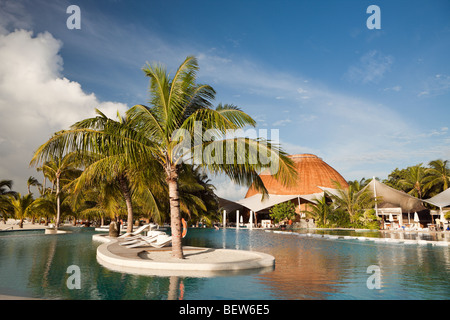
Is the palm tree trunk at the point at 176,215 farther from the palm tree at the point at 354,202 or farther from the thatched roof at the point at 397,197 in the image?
the thatched roof at the point at 397,197

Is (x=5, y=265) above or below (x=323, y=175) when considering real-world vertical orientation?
below

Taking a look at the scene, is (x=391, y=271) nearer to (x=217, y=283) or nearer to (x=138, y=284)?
(x=217, y=283)

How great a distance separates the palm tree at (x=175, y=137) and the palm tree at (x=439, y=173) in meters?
44.7

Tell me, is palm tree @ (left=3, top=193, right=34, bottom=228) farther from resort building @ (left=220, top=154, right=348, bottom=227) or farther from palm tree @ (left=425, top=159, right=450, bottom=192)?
palm tree @ (left=425, top=159, right=450, bottom=192)

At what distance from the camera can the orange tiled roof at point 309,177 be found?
70.8m

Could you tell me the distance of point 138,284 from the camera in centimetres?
630

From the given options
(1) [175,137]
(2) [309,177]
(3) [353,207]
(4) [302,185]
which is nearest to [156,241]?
(1) [175,137]

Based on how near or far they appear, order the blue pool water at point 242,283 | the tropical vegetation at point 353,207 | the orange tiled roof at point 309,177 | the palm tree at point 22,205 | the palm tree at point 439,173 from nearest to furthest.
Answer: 1. the blue pool water at point 242,283
2. the palm tree at point 22,205
3. the tropical vegetation at point 353,207
4. the palm tree at point 439,173
5. the orange tiled roof at point 309,177

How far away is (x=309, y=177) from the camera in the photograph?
7262cm

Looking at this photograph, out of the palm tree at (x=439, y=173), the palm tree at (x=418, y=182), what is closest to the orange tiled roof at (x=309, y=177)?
the palm tree at (x=418, y=182)

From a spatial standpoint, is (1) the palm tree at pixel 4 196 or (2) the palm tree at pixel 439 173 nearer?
(1) the palm tree at pixel 4 196

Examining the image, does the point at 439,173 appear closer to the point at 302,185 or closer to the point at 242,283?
the point at 302,185

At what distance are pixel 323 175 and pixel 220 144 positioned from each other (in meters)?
68.1
